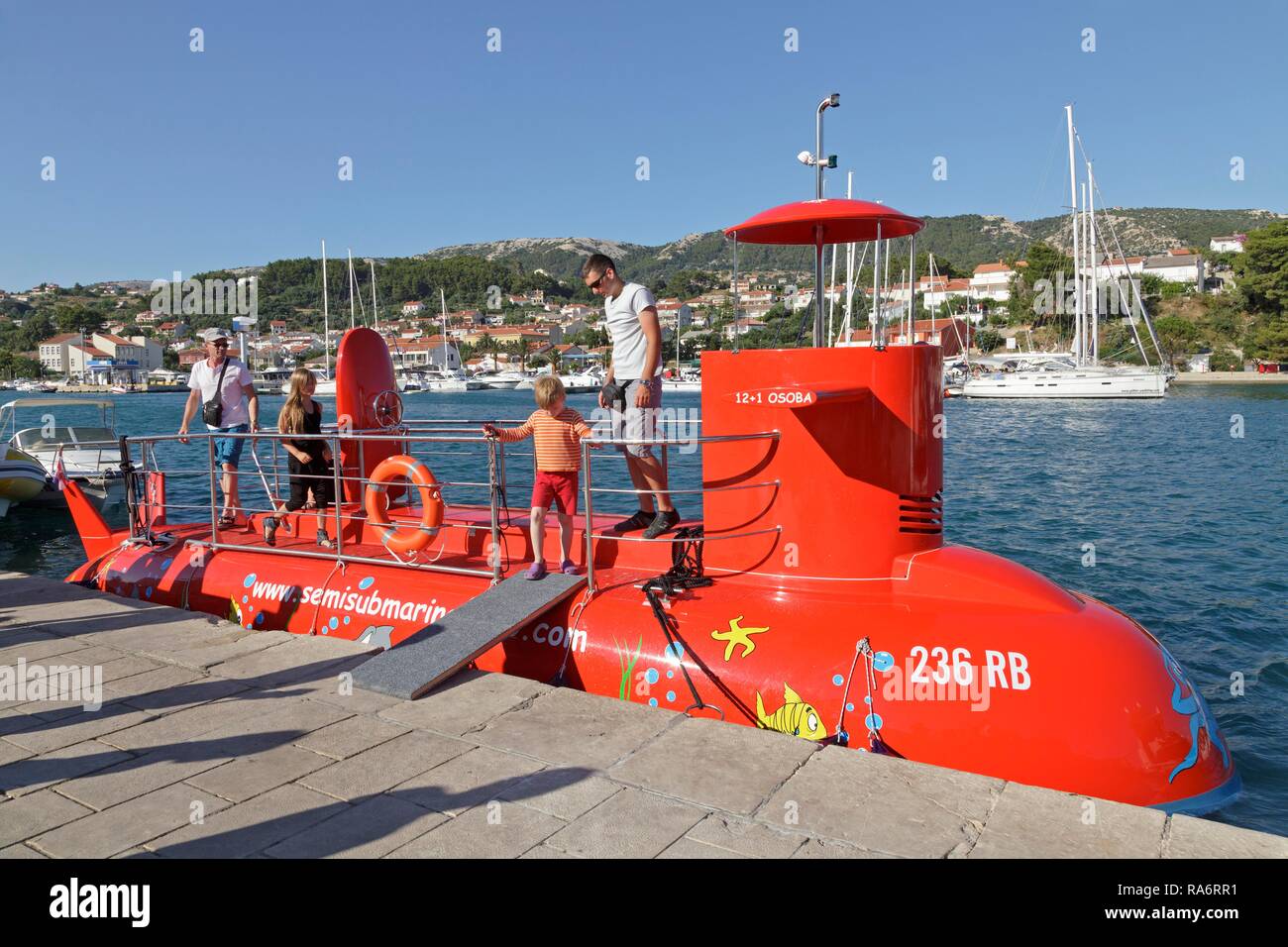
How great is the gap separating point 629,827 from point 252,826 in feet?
5.84

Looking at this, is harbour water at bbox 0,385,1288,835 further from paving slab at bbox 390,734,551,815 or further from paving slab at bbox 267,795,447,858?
paving slab at bbox 267,795,447,858

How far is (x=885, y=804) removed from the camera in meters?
4.39

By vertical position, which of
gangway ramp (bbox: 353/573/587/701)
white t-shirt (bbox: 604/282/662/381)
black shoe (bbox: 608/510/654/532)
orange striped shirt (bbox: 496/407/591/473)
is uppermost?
white t-shirt (bbox: 604/282/662/381)

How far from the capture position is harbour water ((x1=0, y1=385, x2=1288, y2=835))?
344 inches

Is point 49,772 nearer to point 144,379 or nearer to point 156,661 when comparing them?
point 156,661

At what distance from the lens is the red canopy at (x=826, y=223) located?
671 cm

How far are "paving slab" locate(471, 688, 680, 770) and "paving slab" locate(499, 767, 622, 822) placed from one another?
0.13 m

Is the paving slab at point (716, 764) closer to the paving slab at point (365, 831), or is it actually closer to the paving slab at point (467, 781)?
the paving slab at point (467, 781)

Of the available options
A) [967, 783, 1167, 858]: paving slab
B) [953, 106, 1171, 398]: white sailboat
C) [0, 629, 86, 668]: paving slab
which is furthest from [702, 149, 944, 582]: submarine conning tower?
[953, 106, 1171, 398]: white sailboat

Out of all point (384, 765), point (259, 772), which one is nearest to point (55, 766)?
point (259, 772)

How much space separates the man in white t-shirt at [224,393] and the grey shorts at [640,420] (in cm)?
491

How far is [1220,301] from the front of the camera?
84.5m

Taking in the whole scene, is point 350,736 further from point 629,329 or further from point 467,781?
point 629,329
